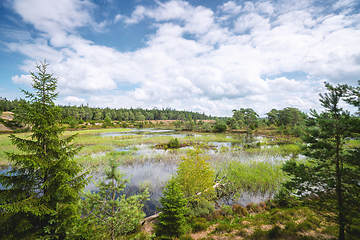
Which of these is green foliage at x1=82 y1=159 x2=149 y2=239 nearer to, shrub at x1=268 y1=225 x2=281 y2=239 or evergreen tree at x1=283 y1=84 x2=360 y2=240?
shrub at x1=268 y1=225 x2=281 y2=239

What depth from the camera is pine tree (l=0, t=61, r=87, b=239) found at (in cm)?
458

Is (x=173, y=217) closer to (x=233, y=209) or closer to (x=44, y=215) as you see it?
(x=44, y=215)

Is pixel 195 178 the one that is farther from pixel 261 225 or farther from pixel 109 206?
pixel 109 206

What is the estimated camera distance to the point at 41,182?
5.37 meters

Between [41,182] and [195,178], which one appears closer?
[41,182]

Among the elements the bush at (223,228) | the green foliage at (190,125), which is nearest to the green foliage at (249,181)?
the bush at (223,228)

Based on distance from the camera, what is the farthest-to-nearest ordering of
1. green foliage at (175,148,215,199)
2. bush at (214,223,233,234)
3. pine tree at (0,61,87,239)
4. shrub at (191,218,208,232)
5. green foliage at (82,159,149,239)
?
green foliage at (175,148,215,199), shrub at (191,218,208,232), bush at (214,223,233,234), green foliage at (82,159,149,239), pine tree at (0,61,87,239)

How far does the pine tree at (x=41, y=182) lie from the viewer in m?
4.58

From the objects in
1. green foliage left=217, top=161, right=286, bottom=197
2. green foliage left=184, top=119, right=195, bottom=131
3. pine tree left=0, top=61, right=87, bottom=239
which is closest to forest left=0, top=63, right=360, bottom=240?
pine tree left=0, top=61, right=87, bottom=239

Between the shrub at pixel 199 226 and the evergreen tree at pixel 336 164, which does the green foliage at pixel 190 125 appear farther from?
the evergreen tree at pixel 336 164

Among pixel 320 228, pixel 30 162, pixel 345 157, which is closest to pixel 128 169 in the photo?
pixel 30 162

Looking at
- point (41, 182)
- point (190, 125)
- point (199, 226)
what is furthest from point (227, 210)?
point (190, 125)

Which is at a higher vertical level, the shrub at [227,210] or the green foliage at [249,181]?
the green foliage at [249,181]

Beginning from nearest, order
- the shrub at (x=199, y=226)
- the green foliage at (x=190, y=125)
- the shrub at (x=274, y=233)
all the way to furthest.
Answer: the shrub at (x=274, y=233) → the shrub at (x=199, y=226) → the green foliage at (x=190, y=125)
